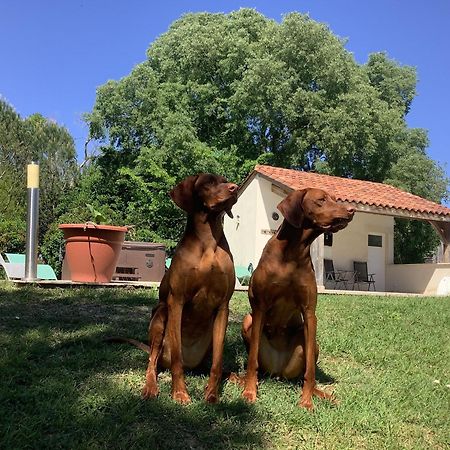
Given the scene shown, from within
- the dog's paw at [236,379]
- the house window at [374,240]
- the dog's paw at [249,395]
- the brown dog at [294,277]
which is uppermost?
the house window at [374,240]

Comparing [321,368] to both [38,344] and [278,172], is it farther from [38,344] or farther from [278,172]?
[278,172]

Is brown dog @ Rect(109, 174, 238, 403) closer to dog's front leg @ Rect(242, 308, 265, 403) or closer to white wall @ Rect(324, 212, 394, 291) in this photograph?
dog's front leg @ Rect(242, 308, 265, 403)

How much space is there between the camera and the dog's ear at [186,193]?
3516 millimetres

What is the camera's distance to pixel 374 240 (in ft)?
62.0

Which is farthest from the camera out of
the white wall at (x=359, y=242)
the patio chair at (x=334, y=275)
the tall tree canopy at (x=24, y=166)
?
the tall tree canopy at (x=24, y=166)

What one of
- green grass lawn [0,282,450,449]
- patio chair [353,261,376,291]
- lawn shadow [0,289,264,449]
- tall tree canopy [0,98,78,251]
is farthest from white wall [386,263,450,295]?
lawn shadow [0,289,264,449]

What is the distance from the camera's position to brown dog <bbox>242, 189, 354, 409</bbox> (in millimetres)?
3629

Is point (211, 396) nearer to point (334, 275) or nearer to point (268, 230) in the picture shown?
point (268, 230)

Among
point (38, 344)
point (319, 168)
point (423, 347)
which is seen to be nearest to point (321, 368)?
point (423, 347)

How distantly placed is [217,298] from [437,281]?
47.8ft

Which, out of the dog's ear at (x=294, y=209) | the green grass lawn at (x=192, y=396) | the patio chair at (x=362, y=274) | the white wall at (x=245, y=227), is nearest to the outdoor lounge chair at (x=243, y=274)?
the white wall at (x=245, y=227)

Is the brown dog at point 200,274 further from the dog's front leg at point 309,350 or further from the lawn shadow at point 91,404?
the dog's front leg at point 309,350

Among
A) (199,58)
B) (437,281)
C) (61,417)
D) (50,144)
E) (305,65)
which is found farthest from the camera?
(50,144)

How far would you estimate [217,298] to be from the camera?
138 inches
